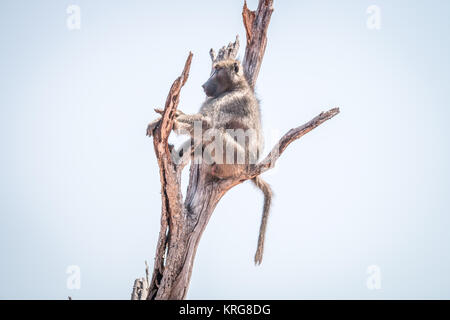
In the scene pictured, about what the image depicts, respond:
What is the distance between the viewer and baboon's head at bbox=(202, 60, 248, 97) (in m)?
6.04

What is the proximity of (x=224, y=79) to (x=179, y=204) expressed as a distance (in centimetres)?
242

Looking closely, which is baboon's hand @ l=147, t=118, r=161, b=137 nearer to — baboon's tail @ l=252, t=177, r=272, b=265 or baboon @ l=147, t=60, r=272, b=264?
baboon @ l=147, t=60, r=272, b=264

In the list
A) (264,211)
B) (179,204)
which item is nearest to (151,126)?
(179,204)

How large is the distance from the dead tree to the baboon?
0.23 meters

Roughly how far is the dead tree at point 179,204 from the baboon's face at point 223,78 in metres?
1.36

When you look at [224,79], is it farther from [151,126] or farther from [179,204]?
[179,204]

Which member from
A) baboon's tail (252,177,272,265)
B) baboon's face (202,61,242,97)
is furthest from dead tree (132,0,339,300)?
baboon's face (202,61,242,97)

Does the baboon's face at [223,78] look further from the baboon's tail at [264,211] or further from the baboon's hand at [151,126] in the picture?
the baboon's hand at [151,126]

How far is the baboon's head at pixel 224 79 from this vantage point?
6.04 m

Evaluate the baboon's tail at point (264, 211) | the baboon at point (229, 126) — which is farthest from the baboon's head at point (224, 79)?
the baboon's tail at point (264, 211)

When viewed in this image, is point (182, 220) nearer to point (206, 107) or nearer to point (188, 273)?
point (188, 273)
